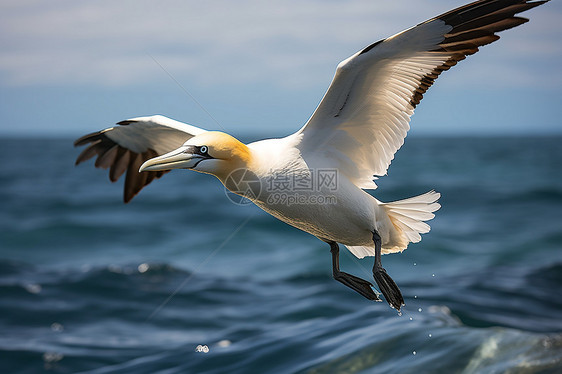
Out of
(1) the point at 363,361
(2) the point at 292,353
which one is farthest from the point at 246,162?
(2) the point at 292,353

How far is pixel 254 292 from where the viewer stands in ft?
61.2

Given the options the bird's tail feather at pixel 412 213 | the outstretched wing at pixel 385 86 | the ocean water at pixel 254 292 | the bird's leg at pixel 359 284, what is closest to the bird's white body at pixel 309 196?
the outstretched wing at pixel 385 86

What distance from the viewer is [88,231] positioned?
29.9 meters

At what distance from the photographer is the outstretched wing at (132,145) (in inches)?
299

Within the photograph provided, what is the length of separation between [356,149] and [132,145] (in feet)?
11.0

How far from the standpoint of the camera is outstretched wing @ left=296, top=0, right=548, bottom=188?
18.0 ft

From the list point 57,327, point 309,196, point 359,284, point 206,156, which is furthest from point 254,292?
point 206,156

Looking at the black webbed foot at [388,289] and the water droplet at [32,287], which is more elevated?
the black webbed foot at [388,289]

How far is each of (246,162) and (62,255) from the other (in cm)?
2185

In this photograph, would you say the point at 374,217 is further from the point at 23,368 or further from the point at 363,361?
the point at 23,368

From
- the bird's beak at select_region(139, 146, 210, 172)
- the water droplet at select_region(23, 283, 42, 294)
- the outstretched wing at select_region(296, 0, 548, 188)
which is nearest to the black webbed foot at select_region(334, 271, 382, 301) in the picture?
the outstretched wing at select_region(296, 0, 548, 188)
